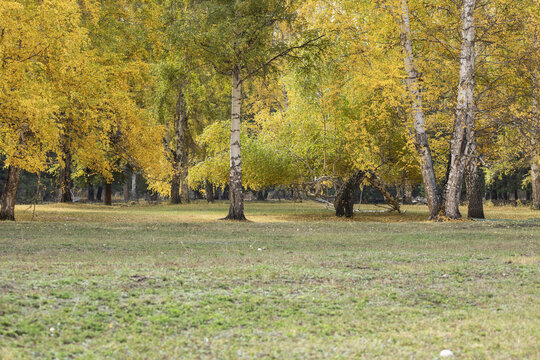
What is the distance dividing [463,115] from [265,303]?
638 inches

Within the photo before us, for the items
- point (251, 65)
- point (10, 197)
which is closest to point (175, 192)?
point (251, 65)

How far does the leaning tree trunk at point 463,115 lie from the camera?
19.8 m

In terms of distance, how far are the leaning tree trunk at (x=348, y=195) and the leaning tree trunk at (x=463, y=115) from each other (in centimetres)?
446

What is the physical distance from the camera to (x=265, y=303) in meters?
6.02

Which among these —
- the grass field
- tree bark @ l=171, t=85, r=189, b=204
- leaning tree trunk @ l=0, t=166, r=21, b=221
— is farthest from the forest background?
tree bark @ l=171, t=85, r=189, b=204

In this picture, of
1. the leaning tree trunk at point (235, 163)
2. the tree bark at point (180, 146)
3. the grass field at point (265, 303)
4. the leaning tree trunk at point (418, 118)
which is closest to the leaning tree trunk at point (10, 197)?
the leaning tree trunk at point (235, 163)

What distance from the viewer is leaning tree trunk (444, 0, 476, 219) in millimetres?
19844

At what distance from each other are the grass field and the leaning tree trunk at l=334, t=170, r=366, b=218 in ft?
44.4

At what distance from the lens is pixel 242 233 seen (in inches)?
577

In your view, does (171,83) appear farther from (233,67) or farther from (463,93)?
(463,93)

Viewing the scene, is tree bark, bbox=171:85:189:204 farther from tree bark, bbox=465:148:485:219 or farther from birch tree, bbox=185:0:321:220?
tree bark, bbox=465:148:485:219

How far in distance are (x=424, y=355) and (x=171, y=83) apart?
800 inches

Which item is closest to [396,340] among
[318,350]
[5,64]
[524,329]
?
[318,350]

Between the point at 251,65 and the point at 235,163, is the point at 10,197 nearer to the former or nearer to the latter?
the point at 235,163
